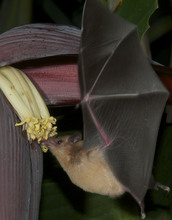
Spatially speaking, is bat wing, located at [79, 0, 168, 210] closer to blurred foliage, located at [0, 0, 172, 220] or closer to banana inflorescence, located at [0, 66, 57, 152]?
banana inflorescence, located at [0, 66, 57, 152]

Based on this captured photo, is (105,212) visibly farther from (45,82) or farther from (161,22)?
(161,22)

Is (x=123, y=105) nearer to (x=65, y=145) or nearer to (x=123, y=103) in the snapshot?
(x=123, y=103)

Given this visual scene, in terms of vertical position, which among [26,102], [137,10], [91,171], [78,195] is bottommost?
[78,195]

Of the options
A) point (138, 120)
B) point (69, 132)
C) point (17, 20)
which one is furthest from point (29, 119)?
point (17, 20)

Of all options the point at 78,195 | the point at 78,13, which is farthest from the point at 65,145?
the point at 78,13

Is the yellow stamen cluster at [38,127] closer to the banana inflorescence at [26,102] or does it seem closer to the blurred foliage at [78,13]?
the banana inflorescence at [26,102]

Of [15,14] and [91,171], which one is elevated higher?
[15,14]
